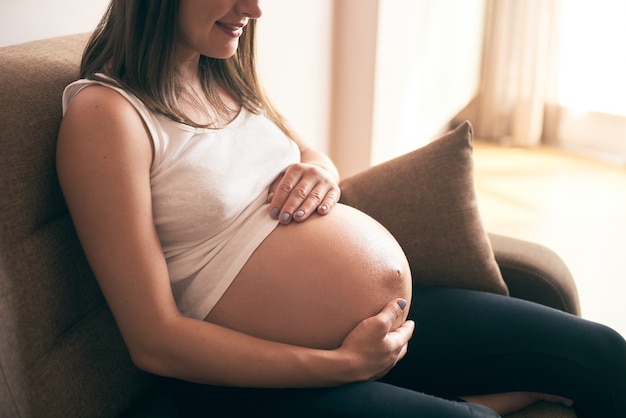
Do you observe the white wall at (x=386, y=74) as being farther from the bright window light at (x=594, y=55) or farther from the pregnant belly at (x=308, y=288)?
the pregnant belly at (x=308, y=288)

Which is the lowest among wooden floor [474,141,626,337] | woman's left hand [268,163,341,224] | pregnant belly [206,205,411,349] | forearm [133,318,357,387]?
wooden floor [474,141,626,337]

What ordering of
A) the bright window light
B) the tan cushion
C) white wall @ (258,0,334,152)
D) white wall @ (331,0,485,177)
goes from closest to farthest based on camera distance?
the tan cushion < white wall @ (258,0,334,152) < white wall @ (331,0,485,177) < the bright window light

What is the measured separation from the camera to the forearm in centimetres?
96

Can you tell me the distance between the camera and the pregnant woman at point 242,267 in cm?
93

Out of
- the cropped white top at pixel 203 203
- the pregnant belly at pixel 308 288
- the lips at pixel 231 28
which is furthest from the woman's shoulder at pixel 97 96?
the pregnant belly at pixel 308 288

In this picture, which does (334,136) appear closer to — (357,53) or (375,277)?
(357,53)

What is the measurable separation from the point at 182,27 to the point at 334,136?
1514mm

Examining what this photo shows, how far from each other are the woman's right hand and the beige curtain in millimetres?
2812

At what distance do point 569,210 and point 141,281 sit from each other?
241cm

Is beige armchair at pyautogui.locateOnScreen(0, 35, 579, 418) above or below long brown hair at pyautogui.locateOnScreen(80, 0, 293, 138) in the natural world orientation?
below

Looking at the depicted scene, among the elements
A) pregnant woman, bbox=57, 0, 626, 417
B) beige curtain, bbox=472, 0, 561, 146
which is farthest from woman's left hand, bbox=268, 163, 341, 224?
beige curtain, bbox=472, 0, 561, 146

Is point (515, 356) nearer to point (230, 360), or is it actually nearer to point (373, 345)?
point (373, 345)

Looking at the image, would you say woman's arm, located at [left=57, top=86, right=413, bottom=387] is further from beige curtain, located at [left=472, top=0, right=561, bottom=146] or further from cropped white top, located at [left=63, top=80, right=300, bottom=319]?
beige curtain, located at [left=472, top=0, right=561, bottom=146]

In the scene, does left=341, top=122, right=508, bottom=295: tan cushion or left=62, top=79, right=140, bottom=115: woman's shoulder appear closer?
left=62, top=79, right=140, bottom=115: woman's shoulder
